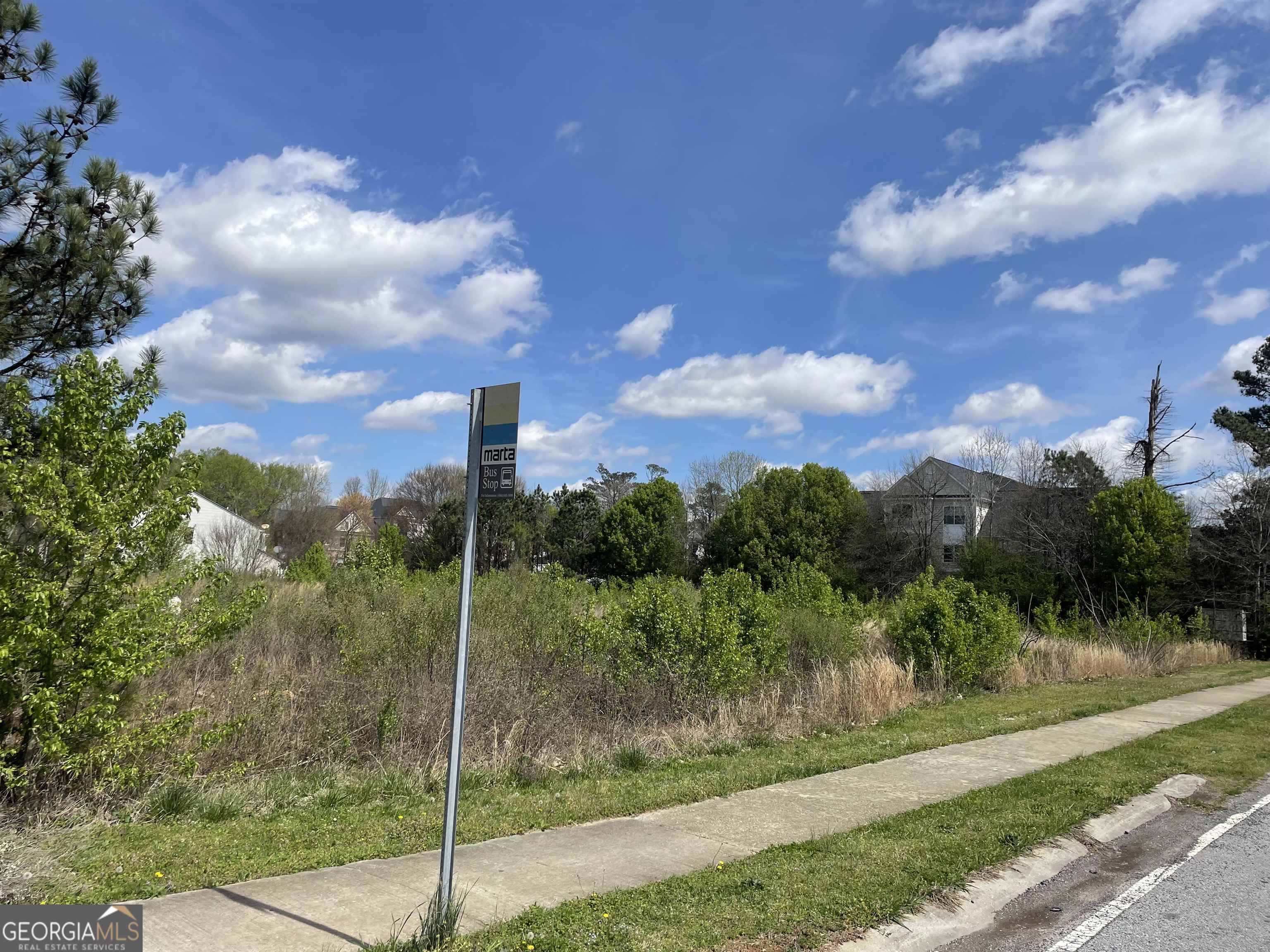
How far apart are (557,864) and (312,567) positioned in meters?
27.1

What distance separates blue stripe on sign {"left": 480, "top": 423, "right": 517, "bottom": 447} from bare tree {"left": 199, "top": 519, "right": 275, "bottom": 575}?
2458cm

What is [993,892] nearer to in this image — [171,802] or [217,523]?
[171,802]

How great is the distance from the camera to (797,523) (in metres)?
46.6

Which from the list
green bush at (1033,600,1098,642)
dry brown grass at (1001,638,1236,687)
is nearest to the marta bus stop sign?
dry brown grass at (1001,638,1236,687)

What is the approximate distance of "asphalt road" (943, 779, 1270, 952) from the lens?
4.80 metres

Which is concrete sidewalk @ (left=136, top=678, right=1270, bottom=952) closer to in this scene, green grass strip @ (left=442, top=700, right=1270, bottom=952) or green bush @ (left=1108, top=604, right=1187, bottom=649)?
green grass strip @ (left=442, top=700, right=1270, bottom=952)

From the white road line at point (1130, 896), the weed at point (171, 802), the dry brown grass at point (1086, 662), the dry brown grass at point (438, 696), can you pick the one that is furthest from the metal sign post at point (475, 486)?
the dry brown grass at point (1086, 662)

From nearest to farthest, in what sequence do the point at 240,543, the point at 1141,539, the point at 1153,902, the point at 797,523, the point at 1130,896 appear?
the point at 1153,902, the point at 1130,896, the point at 1141,539, the point at 240,543, the point at 797,523

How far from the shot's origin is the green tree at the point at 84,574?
20.1ft

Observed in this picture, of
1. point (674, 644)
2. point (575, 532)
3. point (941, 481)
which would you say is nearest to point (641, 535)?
point (575, 532)

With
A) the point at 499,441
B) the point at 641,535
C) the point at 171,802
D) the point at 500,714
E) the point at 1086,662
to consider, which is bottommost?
A: the point at 171,802

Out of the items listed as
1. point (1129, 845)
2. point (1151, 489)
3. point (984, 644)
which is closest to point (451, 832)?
point (1129, 845)

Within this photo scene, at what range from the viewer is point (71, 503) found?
20.9ft

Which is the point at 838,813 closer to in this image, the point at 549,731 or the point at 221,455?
the point at 549,731
